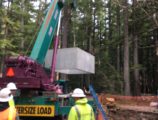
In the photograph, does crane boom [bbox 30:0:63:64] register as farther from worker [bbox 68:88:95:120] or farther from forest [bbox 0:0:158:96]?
forest [bbox 0:0:158:96]

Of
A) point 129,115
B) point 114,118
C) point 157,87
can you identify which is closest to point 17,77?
point 114,118

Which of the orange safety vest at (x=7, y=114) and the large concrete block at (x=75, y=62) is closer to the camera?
the orange safety vest at (x=7, y=114)

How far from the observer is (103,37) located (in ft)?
177

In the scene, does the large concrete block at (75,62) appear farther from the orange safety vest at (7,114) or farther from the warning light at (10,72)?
the orange safety vest at (7,114)

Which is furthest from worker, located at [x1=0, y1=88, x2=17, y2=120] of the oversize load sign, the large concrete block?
the large concrete block

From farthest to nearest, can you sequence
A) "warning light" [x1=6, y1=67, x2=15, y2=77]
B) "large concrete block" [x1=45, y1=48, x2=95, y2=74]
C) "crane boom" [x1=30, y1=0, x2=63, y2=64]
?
"large concrete block" [x1=45, y1=48, x2=95, y2=74]
"crane boom" [x1=30, y1=0, x2=63, y2=64]
"warning light" [x1=6, y1=67, x2=15, y2=77]

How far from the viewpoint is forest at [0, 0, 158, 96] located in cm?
3238

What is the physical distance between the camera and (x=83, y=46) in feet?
175

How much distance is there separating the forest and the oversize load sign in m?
18.6

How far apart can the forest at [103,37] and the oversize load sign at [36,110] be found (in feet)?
61.0

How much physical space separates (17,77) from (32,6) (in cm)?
3497

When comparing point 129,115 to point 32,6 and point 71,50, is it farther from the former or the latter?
point 32,6

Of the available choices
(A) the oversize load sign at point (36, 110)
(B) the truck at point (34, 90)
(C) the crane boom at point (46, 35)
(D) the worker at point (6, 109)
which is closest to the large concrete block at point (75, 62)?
(C) the crane boom at point (46, 35)

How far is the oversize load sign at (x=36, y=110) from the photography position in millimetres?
9219
